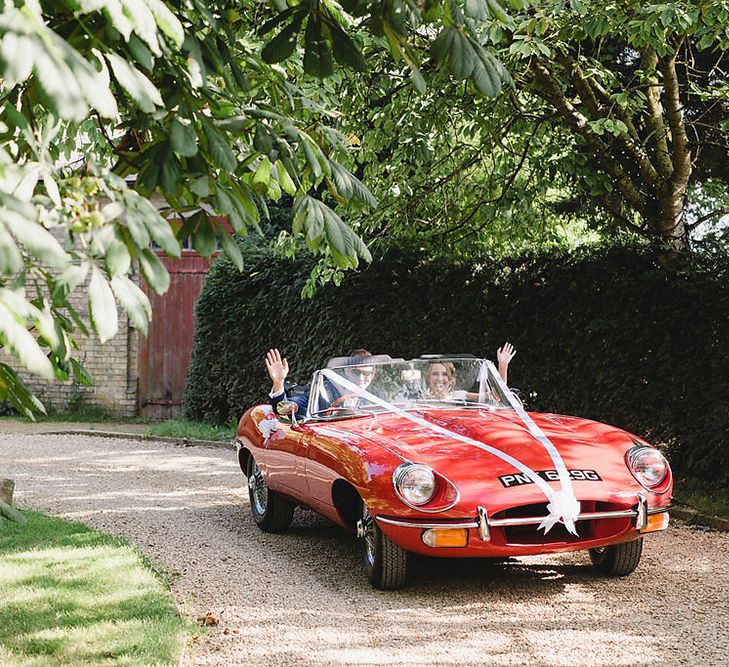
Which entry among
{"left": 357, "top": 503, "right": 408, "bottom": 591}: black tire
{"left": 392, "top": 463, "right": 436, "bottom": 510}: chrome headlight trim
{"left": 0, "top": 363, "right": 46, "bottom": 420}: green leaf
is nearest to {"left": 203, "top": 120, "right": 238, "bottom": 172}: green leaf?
{"left": 0, "top": 363, "right": 46, "bottom": 420}: green leaf

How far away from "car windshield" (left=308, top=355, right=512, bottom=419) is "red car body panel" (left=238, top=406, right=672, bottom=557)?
0.21 meters

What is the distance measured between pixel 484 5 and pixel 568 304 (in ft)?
24.0

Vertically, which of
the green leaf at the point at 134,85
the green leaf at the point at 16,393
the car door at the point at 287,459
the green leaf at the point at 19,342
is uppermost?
the green leaf at the point at 134,85

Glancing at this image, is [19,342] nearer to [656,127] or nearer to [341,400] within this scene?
[341,400]

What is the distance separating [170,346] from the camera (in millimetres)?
18141

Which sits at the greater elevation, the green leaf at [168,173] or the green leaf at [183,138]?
the green leaf at [183,138]

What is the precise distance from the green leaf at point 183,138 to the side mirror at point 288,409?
4251 millimetres

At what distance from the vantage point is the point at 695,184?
11578 millimetres

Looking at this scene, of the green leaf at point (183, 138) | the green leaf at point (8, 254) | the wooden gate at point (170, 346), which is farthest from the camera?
the wooden gate at point (170, 346)

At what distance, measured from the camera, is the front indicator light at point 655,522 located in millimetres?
5621

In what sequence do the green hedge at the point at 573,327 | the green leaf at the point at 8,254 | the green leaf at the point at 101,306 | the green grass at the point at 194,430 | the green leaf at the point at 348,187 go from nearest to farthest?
the green leaf at the point at 8,254 < the green leaf at the point at 101,306 < the green leaf at the point at 348,187 < the green hedge at the point at 573,327 < the green grass at the point at 194,430

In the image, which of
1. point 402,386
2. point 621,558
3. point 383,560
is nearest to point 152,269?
point 383,560

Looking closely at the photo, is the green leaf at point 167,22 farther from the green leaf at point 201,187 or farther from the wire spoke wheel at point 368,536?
the wire spoke wheel at point 368,536

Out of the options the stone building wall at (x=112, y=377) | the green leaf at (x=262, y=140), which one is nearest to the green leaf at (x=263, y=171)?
the green leaf at (x=262, y=140)
